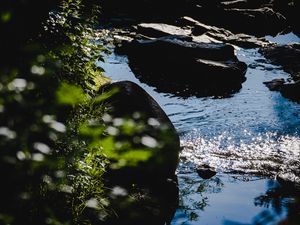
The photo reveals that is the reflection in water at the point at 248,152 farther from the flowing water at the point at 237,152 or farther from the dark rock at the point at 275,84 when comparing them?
the dark rock at the point at 275,84

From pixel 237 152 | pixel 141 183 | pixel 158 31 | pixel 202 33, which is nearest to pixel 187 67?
pixel 158 31

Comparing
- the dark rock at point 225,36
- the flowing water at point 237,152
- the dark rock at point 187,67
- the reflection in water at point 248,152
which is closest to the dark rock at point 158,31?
the dark rock at point 225,36

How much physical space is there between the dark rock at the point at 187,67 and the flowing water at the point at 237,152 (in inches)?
17.0

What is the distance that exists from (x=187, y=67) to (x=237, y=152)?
498 cm

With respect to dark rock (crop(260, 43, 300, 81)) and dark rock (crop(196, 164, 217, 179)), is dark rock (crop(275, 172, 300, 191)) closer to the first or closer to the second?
dark rock (crop(196, 164, 217, 179))

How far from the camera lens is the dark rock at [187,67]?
11.3 m

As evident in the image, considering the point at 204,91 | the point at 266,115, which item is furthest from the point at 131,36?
the point at 266,115

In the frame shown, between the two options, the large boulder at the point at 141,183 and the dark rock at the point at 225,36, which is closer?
the large boulder at the point at 141,183

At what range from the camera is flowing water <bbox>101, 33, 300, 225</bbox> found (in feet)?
19.2

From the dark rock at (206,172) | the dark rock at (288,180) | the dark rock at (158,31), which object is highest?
Result: the dark rock at (288,180)

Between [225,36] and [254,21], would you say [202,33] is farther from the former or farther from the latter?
[254,21]

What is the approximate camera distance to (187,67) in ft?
39.3

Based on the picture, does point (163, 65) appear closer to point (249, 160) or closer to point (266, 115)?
point (266, 115)

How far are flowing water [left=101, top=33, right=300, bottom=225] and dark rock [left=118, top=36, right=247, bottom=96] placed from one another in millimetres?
431
